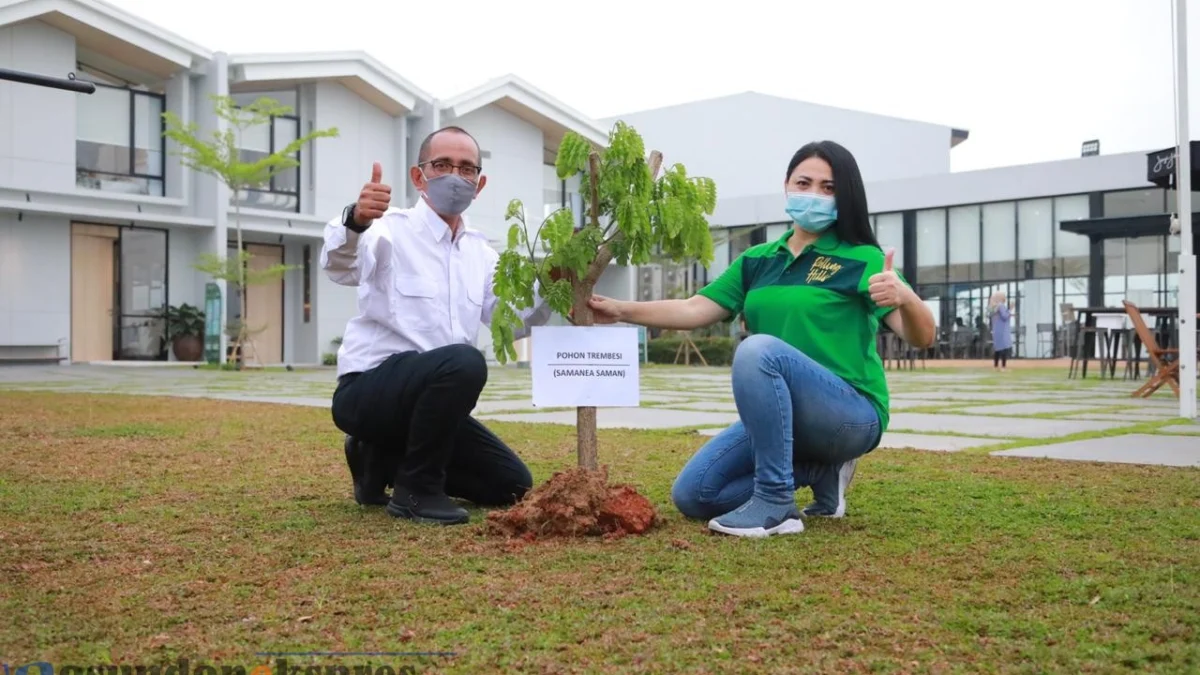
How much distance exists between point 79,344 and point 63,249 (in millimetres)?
1895

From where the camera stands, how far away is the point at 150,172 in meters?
21.6

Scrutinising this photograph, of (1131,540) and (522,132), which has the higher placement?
(522,132)

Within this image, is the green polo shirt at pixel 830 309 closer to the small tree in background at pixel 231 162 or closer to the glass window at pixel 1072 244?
the small tree in background at pixel 231 162

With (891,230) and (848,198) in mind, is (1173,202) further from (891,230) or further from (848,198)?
(848,198)

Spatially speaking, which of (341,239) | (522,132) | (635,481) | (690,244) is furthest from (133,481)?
(522,132)

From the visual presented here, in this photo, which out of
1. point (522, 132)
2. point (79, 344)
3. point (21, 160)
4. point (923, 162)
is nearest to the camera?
point (21, 160)

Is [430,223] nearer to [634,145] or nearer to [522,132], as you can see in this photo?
[634,145]

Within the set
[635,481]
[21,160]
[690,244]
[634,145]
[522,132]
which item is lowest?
[635,481]

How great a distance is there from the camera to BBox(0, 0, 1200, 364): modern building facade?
19625mm

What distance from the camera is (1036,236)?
1104 inches

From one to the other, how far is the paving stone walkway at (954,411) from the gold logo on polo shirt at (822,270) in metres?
2.39

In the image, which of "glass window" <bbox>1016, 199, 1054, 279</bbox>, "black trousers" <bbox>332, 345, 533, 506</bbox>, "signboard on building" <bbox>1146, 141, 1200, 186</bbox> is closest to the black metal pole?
"black trousers" <bbox>332, 345, 533, 506</bbox>

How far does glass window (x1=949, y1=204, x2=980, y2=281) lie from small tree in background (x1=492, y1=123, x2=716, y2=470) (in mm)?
27857

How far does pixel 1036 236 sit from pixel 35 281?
78.1 feet
